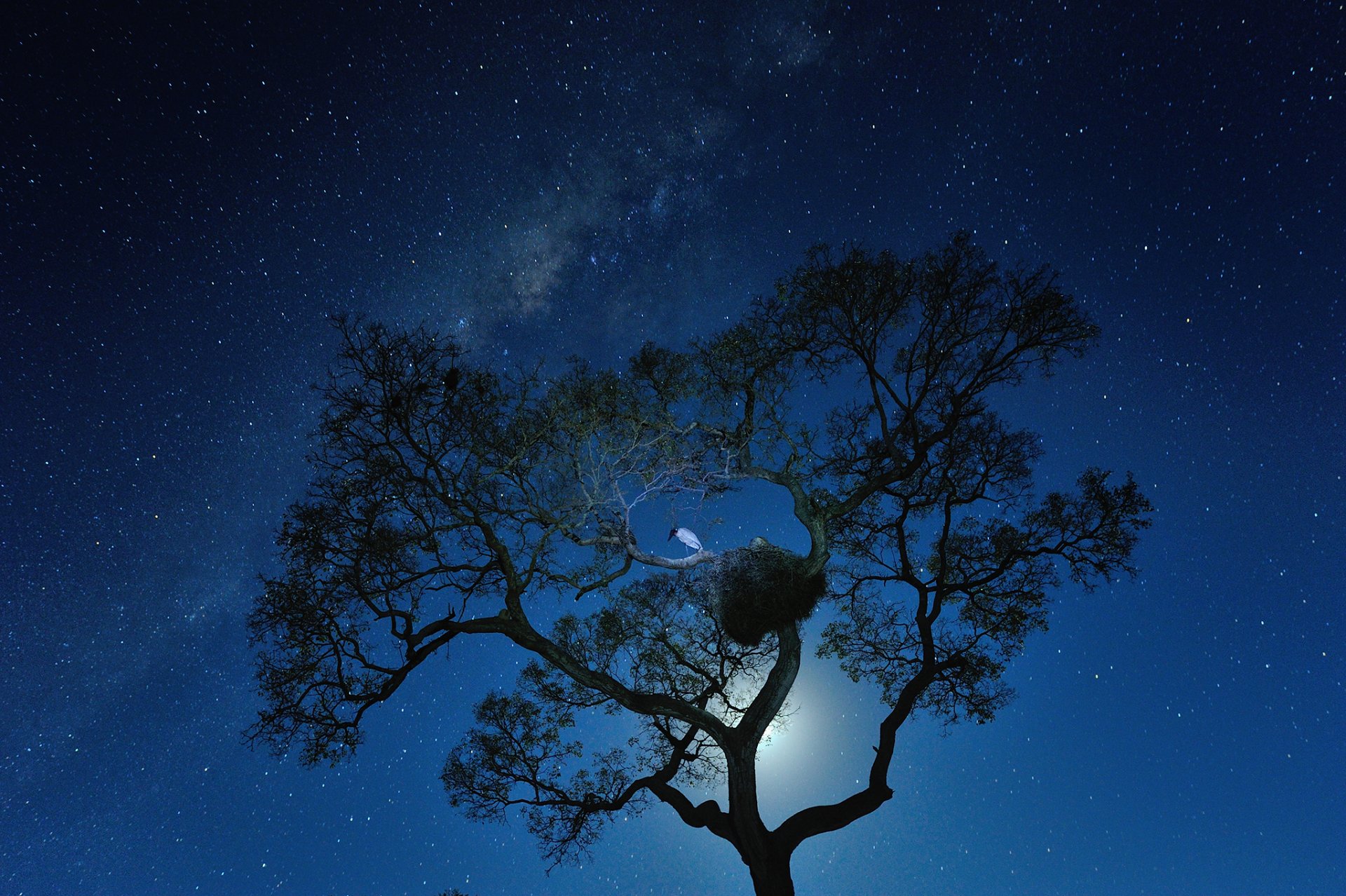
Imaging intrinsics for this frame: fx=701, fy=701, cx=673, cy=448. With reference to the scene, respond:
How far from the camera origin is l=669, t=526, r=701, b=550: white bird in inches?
465

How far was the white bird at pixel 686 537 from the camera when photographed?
11812 mm

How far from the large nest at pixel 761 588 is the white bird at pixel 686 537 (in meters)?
0.44

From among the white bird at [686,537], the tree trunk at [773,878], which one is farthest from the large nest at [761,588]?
the tree trunk at [773,878]

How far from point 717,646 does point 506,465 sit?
5.42m

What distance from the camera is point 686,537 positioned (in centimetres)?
1182

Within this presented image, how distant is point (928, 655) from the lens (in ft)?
34.9

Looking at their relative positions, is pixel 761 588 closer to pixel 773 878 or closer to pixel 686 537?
pixel 686 537

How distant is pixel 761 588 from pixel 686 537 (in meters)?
1.59

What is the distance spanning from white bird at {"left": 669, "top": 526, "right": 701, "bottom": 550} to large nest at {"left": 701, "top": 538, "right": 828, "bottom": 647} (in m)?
0.44

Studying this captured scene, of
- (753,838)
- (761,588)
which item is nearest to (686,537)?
(761,588)

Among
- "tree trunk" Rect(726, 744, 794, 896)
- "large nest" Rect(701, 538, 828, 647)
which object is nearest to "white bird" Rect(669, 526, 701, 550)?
"large nest" Rect(701, 538, 828, 647)

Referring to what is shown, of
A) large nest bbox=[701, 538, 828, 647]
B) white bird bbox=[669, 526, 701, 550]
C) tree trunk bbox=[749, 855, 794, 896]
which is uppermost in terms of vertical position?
white bird bbox=[669, 526, 701, 550]

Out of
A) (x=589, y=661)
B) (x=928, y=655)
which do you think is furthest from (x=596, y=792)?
(x=928, y=655)

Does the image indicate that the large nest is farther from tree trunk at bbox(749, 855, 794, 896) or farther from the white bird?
tree trunk at bbox(749, 855, 794, 896)
